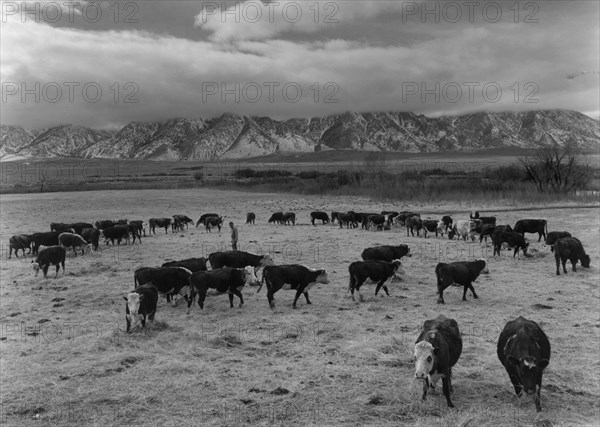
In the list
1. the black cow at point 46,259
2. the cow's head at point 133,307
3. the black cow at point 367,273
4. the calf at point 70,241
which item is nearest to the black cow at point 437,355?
the black cow at point 367,273

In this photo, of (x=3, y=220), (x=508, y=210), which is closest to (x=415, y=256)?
(x=508, y=210)

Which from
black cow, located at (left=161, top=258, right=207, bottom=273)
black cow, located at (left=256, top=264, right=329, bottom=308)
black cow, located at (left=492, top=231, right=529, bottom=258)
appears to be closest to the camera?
Result: black cow, located at (left=256, top=264, right=329, bottom=308)

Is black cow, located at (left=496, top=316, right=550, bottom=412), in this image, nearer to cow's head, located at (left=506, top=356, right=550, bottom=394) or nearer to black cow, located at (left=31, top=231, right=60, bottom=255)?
cow's head, located at (left=506, top=356, right=550, bottom=394)

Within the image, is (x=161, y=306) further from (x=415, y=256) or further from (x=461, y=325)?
(x=415, y=256)

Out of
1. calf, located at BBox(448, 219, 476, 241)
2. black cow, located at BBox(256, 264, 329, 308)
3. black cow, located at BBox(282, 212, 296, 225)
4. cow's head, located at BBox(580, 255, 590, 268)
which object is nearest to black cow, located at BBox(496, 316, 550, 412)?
black cow, located at BBox(256, 264, 329, 308)

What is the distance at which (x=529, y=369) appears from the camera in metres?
7.23

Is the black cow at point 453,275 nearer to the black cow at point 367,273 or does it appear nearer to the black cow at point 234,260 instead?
the black cow at point 367,273

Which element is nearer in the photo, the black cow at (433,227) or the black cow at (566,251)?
the black cow at (566,251)

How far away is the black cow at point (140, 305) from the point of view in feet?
36.7

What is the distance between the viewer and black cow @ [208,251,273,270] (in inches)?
655

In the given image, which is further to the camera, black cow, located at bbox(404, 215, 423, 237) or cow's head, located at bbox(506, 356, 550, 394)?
black cow, located at bbox(404, 215, 423, 237)

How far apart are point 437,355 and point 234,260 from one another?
10.4 m

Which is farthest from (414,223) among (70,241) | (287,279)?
(70,241)

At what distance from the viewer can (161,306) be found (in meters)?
13.8
